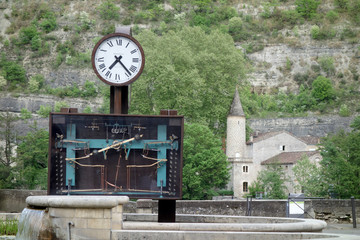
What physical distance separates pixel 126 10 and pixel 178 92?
11886 cm

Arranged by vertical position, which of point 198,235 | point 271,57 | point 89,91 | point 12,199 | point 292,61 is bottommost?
point 198,235

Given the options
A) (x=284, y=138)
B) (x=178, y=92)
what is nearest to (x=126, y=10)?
(x=284, y=138)

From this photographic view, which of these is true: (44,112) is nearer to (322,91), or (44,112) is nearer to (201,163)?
(201,163)

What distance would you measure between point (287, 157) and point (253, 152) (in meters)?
5.27

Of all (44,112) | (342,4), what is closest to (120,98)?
(44,112)

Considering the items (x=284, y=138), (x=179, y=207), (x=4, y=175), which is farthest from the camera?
(x=284, y=138)

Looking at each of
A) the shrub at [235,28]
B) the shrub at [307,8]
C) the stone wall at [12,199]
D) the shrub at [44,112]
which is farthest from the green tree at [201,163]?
the shrub at [307,8]

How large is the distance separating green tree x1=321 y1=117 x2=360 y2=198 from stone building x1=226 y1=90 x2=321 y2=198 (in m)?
31.8

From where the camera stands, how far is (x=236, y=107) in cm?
8125

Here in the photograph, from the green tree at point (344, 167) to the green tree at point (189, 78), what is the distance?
44.8ft

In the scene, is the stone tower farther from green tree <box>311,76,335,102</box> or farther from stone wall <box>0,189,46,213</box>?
green tree <box>311,76,335,102</box>

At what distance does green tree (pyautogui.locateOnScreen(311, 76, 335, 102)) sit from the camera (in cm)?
14988

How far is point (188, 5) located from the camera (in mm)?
184875

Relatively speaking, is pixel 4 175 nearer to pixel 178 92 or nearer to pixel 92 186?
pixel 178 92
